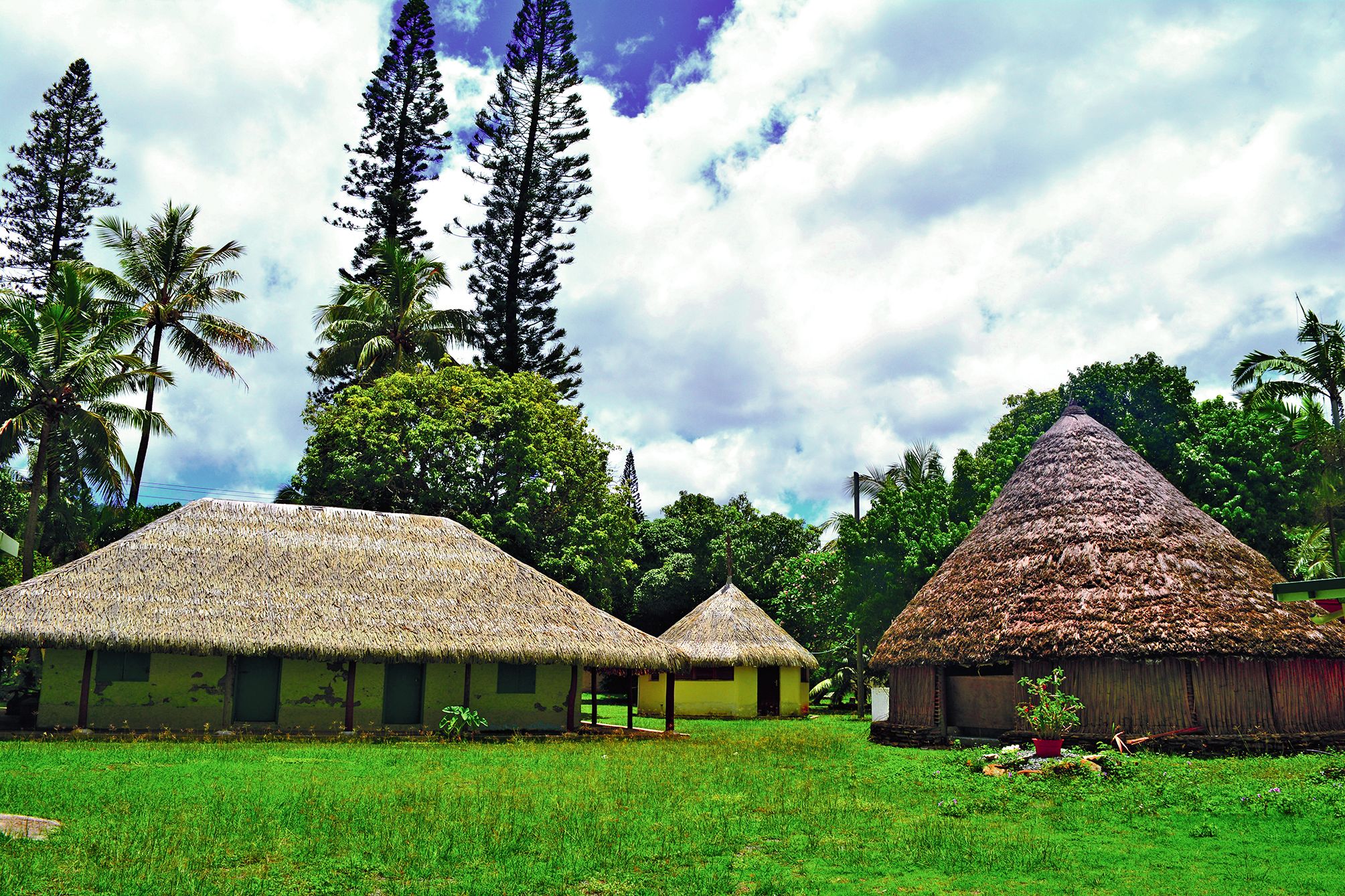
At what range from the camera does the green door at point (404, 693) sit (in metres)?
21.1

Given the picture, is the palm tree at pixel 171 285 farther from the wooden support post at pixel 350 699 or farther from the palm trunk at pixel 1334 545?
the palm trunk at pixel 1334 545

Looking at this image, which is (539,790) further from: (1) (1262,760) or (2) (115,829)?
(1) (1262,760)

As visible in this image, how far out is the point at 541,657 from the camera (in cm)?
2020

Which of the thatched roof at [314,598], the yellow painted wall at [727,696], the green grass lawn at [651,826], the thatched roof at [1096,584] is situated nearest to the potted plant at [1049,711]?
the thatched roof at [1096,584]

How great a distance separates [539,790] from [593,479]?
67.7ft

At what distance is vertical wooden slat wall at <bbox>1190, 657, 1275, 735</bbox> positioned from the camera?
1695 centimetres

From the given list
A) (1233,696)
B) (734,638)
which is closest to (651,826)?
(1233,696)

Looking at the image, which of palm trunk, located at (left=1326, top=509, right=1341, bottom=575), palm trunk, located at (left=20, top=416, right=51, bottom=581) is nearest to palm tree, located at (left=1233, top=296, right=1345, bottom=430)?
palm trunk, located at (left=1326, top=509, right=1341, bottom=575)

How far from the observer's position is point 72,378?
25453 mm

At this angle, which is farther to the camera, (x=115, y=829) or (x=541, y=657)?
(x=541, y=657)

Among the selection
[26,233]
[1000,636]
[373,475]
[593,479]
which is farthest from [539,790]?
[26,233]

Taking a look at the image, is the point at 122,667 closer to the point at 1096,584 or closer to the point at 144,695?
the point at 144,695

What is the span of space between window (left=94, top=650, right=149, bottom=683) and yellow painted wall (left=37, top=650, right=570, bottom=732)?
3.8 inches

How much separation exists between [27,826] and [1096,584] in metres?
16.3
